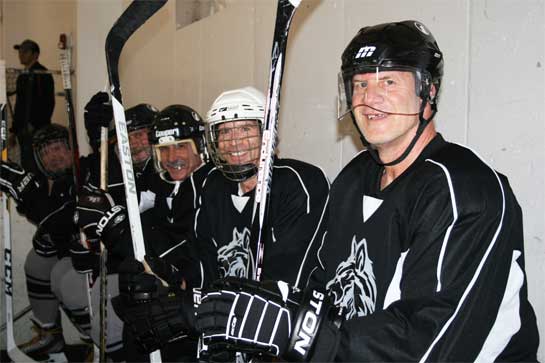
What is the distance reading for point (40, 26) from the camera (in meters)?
7.35

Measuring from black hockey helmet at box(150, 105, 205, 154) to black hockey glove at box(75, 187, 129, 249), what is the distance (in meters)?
0.37

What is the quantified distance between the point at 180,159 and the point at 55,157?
4.92 feet

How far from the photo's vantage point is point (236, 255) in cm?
220

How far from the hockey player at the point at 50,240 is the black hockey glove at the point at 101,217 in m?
0.83

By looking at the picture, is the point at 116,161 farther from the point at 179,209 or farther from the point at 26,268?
the point at 26,268

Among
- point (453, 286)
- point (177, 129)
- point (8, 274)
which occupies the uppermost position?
point (177, 129)

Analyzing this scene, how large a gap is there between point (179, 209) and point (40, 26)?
5.44 metres

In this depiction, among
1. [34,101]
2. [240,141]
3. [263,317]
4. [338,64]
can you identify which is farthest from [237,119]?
[34,101]

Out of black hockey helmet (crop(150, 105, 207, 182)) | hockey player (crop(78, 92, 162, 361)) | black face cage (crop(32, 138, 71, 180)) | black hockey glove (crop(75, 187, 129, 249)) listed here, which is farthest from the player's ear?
black face cage (crop(32, 138, 71, 180))

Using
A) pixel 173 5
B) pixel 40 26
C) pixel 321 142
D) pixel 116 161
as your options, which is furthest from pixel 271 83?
pixel 40 26

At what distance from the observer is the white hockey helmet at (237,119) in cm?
218

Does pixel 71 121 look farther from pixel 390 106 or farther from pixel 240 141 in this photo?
pixel 390 106

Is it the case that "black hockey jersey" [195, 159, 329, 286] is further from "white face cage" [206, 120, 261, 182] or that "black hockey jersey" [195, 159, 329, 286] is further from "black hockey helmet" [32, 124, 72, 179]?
"black hockey helmet" [32, 124, 72, 179]

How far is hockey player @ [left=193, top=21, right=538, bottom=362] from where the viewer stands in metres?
1.33
